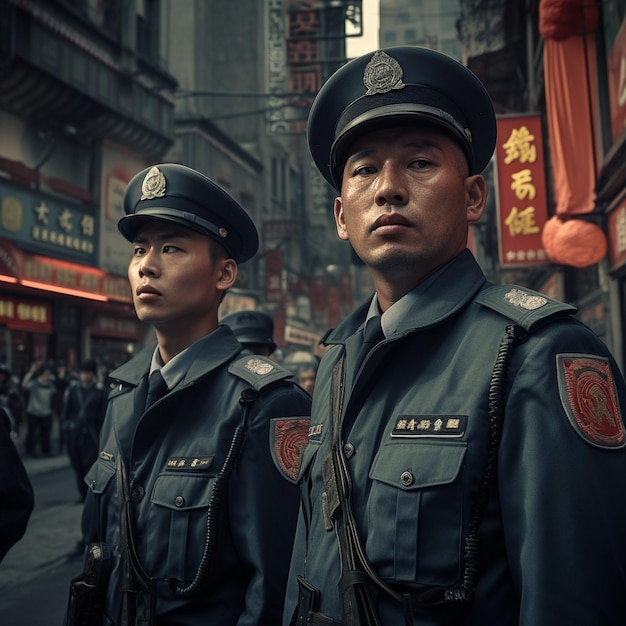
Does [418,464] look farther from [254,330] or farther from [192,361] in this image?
[254,330]

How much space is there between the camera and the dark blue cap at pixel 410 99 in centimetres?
189

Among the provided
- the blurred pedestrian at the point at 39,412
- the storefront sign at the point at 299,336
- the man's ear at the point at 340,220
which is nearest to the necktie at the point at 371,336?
the man's ear at the point at 340,220

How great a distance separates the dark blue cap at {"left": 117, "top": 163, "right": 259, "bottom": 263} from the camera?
296cm

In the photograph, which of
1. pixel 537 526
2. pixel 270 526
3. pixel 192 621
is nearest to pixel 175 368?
pixel 270 526

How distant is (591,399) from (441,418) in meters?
0.33

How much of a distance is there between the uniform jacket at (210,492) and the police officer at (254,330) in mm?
3831

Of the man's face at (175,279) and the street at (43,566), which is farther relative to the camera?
the street at (43,566)

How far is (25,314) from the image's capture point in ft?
56.9

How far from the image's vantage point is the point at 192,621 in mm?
2402

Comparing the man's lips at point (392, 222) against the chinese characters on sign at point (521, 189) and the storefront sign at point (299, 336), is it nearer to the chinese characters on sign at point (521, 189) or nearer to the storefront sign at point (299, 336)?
the chinese characters on sign at point (521, 189)

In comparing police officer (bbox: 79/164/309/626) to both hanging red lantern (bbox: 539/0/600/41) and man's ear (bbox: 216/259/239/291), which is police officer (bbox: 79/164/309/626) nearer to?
man's ear (bbox: 216/259/239/291)

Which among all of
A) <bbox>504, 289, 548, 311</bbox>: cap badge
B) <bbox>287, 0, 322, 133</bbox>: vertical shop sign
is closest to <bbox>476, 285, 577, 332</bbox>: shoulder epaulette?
<bbox>504, 289, 548, 311</bbox>: cap badge

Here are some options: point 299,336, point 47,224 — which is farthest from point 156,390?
point 299,336

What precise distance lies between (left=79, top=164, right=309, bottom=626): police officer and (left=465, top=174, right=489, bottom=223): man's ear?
1.08 m
